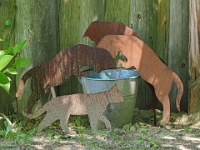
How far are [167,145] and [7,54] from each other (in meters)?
1.53

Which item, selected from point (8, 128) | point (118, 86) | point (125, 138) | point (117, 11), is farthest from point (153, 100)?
point (8, 128)

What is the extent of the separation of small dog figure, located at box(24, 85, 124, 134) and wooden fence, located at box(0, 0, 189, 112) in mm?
616

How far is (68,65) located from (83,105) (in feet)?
1.13

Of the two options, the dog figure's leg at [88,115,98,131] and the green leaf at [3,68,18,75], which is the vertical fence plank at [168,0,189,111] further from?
the green leaf at [3,68,18,75]

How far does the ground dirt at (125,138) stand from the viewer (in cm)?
337

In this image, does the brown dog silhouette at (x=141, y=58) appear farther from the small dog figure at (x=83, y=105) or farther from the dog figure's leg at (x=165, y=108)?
the small dog figure at (x=83, y=105)

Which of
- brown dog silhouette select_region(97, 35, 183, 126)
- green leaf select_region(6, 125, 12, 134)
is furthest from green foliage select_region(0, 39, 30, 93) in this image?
brown dog silhouette select_region(97, 35, 183, 126)

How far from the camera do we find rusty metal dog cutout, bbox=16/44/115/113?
358cm

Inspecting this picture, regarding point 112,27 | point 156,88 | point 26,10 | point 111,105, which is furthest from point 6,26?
point 156,88

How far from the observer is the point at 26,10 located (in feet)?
12.9

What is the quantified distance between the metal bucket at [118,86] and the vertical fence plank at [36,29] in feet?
1.63

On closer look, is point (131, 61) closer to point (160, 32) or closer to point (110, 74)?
point (110, 74)

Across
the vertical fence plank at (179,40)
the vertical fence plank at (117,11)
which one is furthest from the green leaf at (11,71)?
the vertical fence plank at (179,40)

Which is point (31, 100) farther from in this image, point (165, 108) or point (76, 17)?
point (165, 108)
